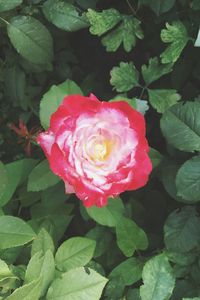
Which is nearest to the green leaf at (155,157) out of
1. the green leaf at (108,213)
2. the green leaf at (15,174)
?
the green leaf at (108,213)

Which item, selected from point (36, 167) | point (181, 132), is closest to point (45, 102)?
point (36, 167)

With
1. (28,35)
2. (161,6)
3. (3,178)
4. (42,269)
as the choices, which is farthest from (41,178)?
(161,6)

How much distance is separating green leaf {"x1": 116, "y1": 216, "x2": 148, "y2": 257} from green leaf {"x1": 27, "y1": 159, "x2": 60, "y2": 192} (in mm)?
155

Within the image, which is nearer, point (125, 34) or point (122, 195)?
point (125, 34)

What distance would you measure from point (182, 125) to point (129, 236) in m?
0.25

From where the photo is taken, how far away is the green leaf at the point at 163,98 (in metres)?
1.04

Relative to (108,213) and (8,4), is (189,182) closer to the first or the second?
(108,213)

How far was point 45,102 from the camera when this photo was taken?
0.98 m

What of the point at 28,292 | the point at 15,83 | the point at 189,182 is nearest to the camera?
the point at 28,292

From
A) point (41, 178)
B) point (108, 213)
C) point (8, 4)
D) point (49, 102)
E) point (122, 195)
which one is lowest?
point (122, 195)

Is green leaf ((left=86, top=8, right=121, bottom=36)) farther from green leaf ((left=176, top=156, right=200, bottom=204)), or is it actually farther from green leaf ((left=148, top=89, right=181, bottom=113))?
green leaf ((left=176, top=156, right=200, bottom=204))

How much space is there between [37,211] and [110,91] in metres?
0.33

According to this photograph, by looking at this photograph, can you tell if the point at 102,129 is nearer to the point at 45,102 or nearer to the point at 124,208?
the point at 45,102

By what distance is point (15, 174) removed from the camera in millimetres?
1074
